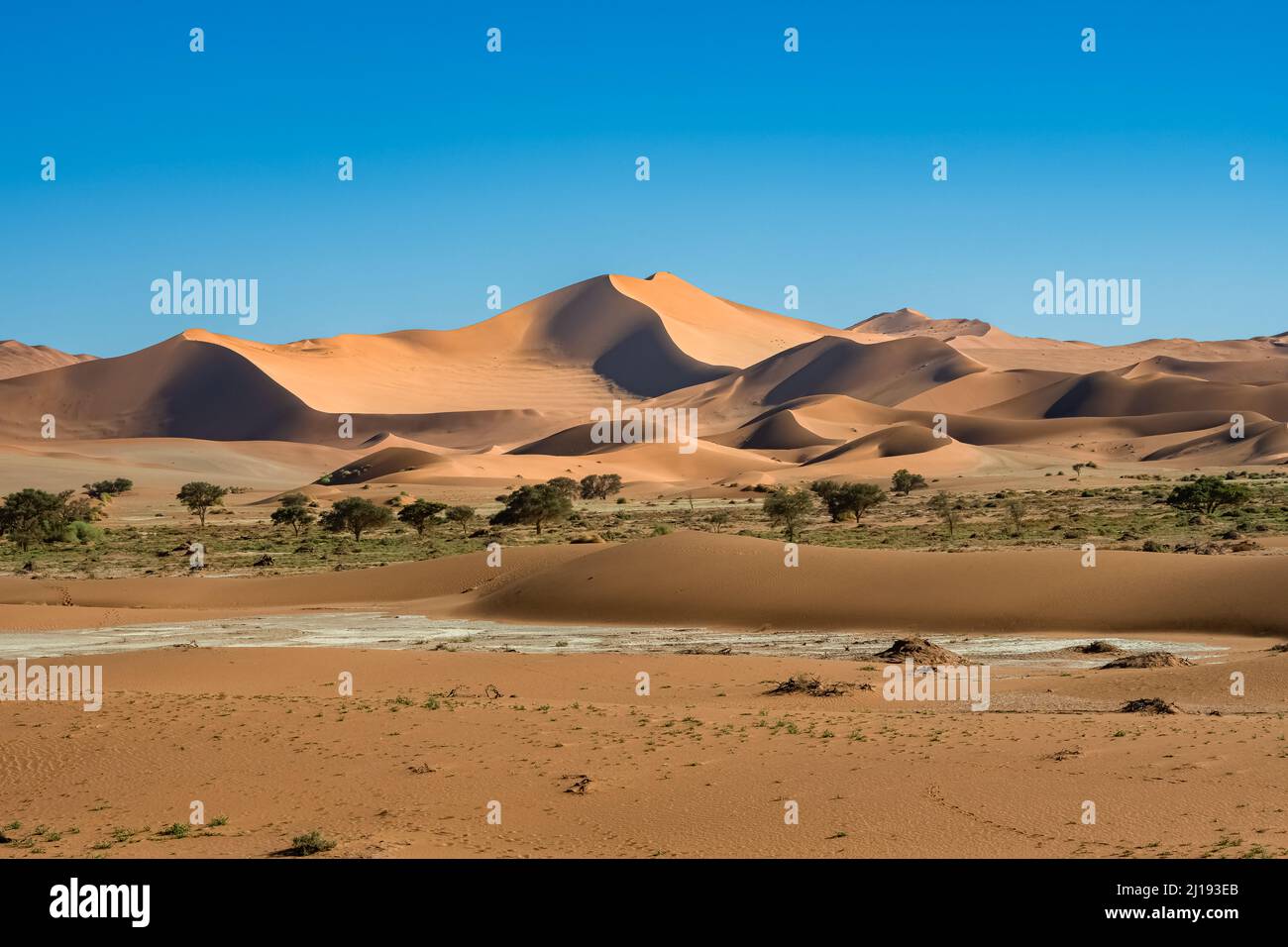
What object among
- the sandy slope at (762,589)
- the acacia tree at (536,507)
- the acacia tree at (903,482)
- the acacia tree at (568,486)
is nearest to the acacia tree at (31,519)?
the sandy slope at (762,589)

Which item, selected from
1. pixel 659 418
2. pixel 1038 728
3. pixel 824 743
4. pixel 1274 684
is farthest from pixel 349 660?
pixel 659 418

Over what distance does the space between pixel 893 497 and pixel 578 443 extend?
81151 mm

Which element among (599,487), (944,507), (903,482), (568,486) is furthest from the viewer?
(599,487)

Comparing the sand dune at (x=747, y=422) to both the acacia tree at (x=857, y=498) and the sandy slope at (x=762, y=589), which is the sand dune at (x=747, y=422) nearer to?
the acacia tree at (x=857, y=498)

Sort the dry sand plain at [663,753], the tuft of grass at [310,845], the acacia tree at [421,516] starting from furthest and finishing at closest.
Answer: the acacia tree at [421,516] < the dry sand plain at [663,753] < the tuft of grass at [310,845]

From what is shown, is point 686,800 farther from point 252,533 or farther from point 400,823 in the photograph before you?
point 252,533

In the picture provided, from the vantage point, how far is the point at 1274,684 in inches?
650

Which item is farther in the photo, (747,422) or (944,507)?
(747,422)

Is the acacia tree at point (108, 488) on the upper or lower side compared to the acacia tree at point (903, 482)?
upper

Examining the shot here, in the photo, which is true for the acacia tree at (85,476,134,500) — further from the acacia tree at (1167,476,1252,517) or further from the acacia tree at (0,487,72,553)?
the acacia tree at (1167,476,1252,517)

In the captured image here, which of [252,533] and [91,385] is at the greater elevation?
[91,385]

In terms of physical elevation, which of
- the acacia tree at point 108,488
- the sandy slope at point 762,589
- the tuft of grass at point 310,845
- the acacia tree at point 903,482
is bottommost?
the tuft of grass at point 310,845

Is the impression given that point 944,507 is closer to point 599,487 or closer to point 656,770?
point 599,487

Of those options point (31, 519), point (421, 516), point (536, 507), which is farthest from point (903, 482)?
point (31, 519)
